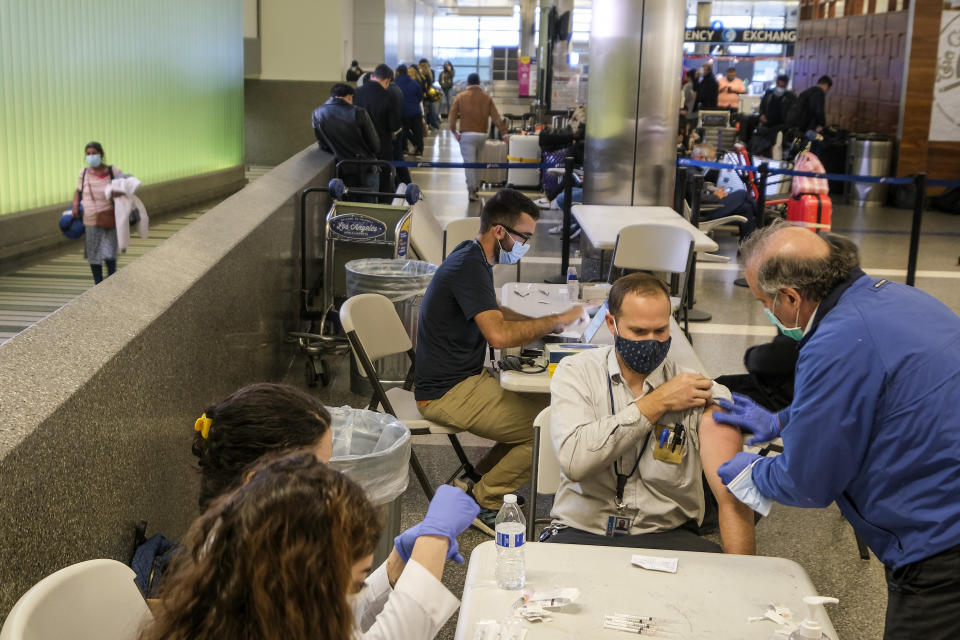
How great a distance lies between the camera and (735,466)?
2705 millimetres

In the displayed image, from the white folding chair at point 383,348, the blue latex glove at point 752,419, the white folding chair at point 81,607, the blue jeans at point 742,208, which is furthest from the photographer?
the blue jeans at point 742,208

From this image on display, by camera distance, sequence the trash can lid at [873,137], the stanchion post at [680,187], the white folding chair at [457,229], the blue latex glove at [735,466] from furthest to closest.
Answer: the trash can lid at [873,137], the stanchion post at [680,187], the white folding chair at [457,229], the blue latex glove at [735,466]

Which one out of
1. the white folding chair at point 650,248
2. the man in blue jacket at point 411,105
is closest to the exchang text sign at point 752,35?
the man in blue jacket at point 411,105

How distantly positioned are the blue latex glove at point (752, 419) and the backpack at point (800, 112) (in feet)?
48.2

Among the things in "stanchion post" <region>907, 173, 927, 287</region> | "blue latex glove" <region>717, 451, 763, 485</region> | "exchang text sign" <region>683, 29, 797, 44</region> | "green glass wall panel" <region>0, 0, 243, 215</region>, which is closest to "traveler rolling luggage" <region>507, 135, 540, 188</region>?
"green glass wall panel" <region>0, 0, 243, 215</region>

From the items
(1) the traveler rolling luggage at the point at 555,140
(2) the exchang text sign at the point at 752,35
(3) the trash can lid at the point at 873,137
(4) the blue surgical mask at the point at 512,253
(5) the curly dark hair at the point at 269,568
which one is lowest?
(4) the blue surgical mask at the point at 512,253

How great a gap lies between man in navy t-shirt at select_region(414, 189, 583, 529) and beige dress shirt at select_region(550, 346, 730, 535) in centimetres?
111

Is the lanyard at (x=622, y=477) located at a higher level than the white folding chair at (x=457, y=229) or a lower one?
lower

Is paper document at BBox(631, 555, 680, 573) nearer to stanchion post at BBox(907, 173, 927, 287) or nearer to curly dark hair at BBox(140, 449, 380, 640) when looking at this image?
curly dark hair at BBox(140, 449, 380, 640)

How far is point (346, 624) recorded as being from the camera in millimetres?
1392

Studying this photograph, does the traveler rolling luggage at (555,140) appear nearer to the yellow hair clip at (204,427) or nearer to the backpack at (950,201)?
the backpack at (950,201)

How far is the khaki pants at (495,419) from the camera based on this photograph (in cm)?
426

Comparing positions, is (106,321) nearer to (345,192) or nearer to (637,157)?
(345,192)

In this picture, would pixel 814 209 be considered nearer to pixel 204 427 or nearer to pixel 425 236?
pixel 425 236
